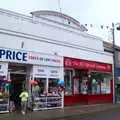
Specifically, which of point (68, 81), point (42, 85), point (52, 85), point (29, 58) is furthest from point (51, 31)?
point (68, 81)

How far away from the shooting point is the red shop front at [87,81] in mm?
28406

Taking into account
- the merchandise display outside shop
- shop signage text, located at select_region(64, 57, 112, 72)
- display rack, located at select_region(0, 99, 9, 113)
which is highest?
shop signage text, located at select_region(64, 57, 112, 72)

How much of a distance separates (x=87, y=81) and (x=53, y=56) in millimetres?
6000

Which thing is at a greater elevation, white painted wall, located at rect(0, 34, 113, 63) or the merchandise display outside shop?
white painted wall, located at rect(0, 34, 113, 63)

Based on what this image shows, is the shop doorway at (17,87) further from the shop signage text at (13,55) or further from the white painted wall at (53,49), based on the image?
the white painted wall at (53,49)

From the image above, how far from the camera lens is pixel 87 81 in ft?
100

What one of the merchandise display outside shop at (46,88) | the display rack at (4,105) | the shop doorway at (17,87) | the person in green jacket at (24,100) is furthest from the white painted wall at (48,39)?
the display rack at (4,105)

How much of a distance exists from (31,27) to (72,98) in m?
7.62

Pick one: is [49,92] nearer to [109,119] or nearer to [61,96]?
[61,96]

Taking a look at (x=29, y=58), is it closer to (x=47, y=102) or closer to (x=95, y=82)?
(x=47, y=102)

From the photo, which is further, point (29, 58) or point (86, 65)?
point (86, 65)

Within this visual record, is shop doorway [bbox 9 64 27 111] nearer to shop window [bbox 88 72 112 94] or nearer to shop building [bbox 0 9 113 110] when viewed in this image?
shop building [bbox 0 9 113 110]

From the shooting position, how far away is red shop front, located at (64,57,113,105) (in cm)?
2841

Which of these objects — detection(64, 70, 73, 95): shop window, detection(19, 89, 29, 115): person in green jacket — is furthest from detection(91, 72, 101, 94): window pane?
detection(19, 89, 29, 115): person in green jacket
